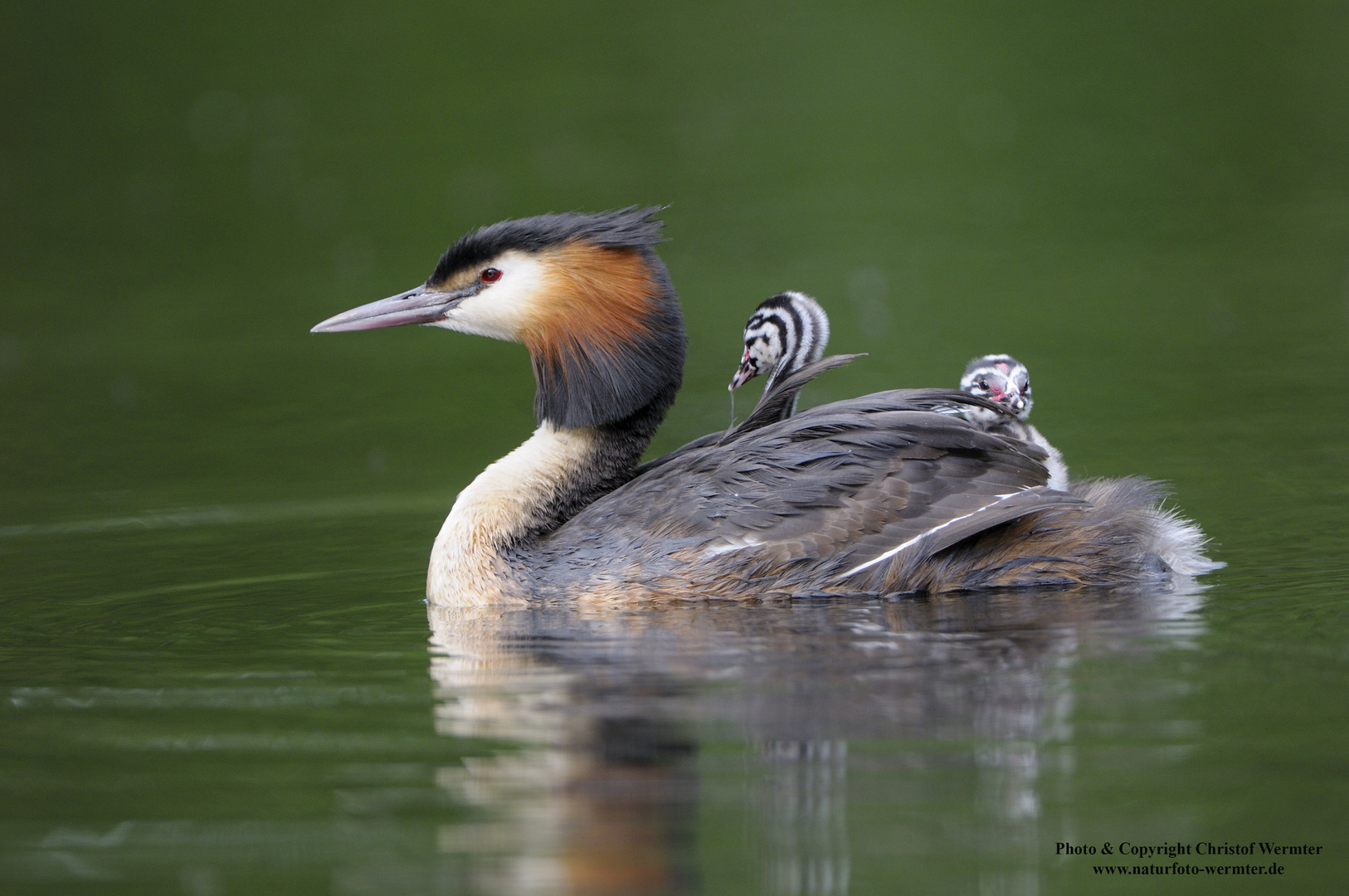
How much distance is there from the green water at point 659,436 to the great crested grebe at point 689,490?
23 centimetres

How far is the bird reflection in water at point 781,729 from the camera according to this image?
4152 millimetres

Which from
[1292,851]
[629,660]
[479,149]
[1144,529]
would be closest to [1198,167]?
[479,149]

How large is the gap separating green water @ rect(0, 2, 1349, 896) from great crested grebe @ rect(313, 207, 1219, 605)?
0.77 ft

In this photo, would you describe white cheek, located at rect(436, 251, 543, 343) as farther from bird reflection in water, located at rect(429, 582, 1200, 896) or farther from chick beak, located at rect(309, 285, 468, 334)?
bird reflection in water, located at rect(429, 582, 1200, 896)

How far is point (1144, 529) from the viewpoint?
6.73 m

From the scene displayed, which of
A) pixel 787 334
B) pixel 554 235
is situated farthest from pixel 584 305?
pixel 787 334

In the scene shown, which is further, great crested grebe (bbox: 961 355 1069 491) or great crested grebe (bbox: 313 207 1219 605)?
great crested grebe (bbox: 961 355 1069 491)

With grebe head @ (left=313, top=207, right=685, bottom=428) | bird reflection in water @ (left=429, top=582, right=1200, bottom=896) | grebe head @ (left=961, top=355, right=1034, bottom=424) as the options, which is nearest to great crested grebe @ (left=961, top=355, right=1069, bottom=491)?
grebe head @ (left=961, top=355, right=1034, bottom=424)

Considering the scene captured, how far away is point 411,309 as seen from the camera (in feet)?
24.8

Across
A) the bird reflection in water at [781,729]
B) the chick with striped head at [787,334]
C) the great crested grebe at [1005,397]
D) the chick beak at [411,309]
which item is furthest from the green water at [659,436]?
the chick with striped head at [787,334]

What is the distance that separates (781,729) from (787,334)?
10.4 ft

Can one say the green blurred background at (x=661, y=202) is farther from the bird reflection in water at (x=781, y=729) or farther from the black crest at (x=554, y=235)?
the bird reflection in water at (x=781, y=729)

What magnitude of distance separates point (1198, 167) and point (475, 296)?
11.7 m

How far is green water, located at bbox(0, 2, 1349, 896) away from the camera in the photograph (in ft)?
14.5
